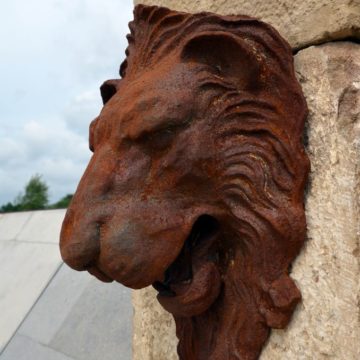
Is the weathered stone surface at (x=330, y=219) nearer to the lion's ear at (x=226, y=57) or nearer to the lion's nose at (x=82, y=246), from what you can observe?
the lion's ear at (x=226, y=57)

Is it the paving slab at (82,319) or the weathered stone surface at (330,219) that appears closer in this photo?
the weathered stone surface at (330,219)

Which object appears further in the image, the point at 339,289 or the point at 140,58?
the point at 140,58

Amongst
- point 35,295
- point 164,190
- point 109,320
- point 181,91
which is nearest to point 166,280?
point 164,190

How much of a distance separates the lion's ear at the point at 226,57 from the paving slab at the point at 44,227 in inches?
68.7

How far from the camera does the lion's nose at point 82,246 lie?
58 cm

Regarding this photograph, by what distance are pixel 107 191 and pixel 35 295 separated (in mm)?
1480

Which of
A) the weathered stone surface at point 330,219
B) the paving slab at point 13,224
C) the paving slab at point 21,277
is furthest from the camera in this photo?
the paving slab at point 13,224

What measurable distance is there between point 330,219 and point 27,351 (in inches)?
57.1

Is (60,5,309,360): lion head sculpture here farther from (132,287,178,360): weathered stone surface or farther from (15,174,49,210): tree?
(15,174,49,210): tree

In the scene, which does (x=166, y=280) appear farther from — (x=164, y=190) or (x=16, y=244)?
(x=16, y=244)

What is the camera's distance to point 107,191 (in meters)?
0.59

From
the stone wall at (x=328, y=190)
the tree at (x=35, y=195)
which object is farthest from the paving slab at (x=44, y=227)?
the tree at (x=35, y=195)

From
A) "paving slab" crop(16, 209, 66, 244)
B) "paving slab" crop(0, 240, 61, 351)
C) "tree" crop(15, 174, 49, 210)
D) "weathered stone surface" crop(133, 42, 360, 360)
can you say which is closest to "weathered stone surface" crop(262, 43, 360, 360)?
"weathered stone surface" crop(133, 42, 360, 360)

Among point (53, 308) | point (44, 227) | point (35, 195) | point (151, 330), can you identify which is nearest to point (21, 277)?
point (44, 227)
